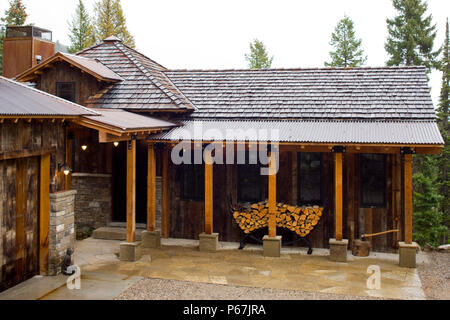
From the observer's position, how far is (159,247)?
39.5ft

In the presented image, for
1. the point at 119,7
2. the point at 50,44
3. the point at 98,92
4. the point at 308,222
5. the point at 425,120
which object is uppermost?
the point at 119,7

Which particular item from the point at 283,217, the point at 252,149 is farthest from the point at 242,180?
the point at 283,217

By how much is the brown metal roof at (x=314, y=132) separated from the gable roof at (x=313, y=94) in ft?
1.17

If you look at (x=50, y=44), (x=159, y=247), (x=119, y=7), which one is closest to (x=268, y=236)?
(x=159, y=247)

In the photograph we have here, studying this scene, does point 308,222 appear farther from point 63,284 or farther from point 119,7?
point 119,7

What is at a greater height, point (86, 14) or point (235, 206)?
point (86, 14)

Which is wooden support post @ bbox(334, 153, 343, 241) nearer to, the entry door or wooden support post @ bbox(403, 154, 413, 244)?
wooden support post @ bbox(403, 154, 413, 244)

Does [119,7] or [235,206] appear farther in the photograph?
[119,7]

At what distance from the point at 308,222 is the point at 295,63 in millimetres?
49260

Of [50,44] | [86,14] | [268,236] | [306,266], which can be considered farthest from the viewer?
[86,14]

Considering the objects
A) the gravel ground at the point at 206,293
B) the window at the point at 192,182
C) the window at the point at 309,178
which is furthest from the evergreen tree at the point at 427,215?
the gravel ground at the point at 206,293

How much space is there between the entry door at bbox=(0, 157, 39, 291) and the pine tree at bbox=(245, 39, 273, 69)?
2568 cm

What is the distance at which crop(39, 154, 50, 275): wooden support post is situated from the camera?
8930 mm

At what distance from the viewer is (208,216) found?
1180 centimetres
